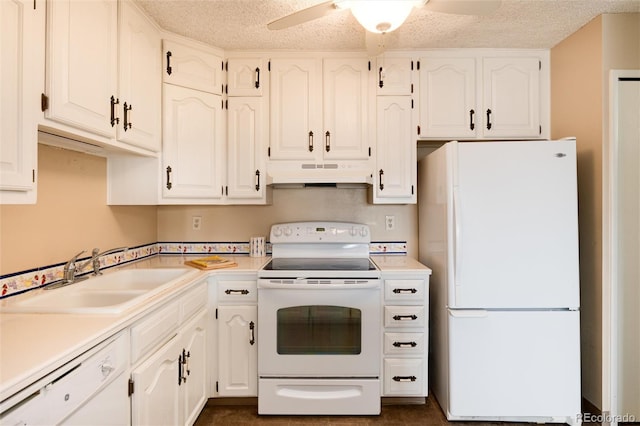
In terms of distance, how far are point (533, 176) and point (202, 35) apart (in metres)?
2.24

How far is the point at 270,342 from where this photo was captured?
75.9 inches

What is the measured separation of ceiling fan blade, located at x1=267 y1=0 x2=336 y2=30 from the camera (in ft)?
4.31

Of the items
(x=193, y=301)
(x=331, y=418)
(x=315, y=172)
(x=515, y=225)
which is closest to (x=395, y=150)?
(x=315, y=172)

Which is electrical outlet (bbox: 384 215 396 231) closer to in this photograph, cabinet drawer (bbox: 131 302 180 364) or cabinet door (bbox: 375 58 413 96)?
cabinet door (bbox: 375 58 413 96)

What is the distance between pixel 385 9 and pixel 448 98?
4.09ft

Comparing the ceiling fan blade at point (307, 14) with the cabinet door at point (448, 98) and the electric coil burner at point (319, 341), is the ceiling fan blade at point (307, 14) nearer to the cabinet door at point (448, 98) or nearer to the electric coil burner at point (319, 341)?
the cabinet door at point (448, 98)

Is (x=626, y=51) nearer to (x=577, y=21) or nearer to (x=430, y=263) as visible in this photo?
(x=577, y=21)

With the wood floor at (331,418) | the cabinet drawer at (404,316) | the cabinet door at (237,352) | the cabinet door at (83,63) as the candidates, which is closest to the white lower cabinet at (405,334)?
the cabinet drawer at (404,316)

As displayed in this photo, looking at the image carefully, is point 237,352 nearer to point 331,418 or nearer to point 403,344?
point 331,418

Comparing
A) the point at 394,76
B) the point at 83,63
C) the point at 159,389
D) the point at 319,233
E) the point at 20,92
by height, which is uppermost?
the point at 394,76

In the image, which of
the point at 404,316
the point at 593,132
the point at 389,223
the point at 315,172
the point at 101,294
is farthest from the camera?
the point at 389,223

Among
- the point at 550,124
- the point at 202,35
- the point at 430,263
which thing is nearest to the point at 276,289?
the point at 430,263

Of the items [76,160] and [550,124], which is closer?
[76,160]

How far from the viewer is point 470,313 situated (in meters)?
1.81
